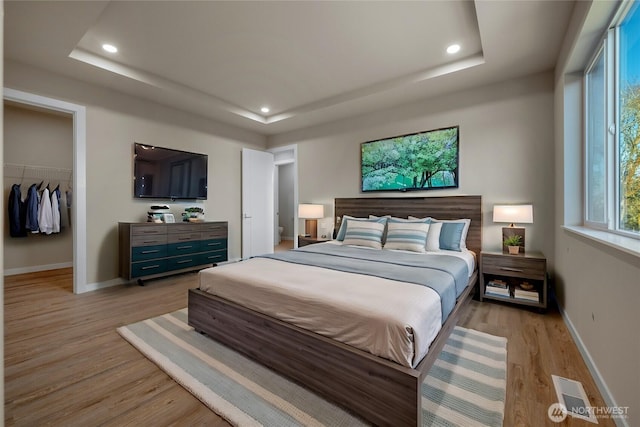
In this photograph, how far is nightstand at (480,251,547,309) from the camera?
2947 mm

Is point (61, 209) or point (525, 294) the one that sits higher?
point (61, 209)

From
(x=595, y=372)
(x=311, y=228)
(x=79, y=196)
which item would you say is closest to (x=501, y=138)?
(x=595, y=372)

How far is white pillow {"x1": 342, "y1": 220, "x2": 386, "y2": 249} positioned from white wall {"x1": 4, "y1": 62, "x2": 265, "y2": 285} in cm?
275

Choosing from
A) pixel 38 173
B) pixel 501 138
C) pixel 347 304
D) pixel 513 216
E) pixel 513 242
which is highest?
pixel 501 138

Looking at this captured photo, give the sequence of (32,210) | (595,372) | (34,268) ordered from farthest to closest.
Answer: (34,268) → (32,210) → (595,372)

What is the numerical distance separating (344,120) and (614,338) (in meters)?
4.12

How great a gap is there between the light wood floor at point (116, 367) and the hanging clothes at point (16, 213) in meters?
1.79

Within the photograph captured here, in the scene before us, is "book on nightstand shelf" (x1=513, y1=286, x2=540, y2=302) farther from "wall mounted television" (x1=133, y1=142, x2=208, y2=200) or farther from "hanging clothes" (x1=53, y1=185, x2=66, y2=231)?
"hanging clothes" (x1=53, y1=185, x2=66, y2=231)

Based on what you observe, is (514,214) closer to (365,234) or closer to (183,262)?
(365,234)

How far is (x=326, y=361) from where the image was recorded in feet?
5.60

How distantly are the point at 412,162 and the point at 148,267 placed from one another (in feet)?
12.7

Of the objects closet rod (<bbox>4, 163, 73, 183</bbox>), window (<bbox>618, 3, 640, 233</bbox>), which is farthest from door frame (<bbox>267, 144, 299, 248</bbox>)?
window (<bbox>618, 3, 640, 233</bbox>)

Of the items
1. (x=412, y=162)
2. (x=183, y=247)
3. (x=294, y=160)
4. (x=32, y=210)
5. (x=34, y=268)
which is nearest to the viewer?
(x=412, y=162)

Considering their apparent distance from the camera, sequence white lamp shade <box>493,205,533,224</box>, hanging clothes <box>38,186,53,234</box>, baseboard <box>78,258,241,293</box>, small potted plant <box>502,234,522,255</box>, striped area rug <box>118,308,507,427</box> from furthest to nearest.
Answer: hanging clothes <box>38,186,53,234</box> → baseboard <box>78,258,241,293</box> → small potted plant <box>502,234,522,255</box> → white lamp shade <box>493,205,533,224</box> → striped area rug <box>118,308,507,427</box>
